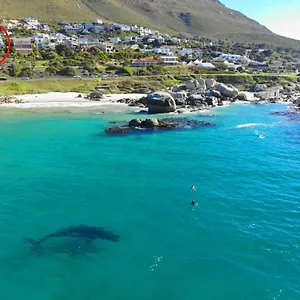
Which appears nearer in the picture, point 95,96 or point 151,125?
point 151,125

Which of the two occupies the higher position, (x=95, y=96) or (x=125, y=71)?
(x=125, y=71)

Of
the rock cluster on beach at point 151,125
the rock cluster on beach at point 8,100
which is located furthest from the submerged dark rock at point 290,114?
the rock cluster on beach at point 8,100

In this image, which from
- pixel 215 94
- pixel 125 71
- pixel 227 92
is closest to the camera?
pixel 215 94

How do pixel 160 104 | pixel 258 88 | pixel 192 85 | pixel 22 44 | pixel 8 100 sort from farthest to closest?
pixel 22 44 < pixel 258 88 < pixel 192 85 < pixel 8 100 < pixel 160 104

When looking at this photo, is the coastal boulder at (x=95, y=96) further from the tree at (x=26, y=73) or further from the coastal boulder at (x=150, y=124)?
the coastal boulder at (x=150, y=124)

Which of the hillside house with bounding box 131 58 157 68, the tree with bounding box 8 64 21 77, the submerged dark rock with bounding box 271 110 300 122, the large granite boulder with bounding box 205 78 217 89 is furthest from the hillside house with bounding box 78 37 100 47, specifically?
the submerged dark rock with bounding box 271 110 300 122

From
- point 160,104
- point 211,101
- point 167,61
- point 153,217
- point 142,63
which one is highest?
point 167,61

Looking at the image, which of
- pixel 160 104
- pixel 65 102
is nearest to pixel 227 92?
pixel 160 104

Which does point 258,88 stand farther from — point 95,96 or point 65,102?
point 65,102
